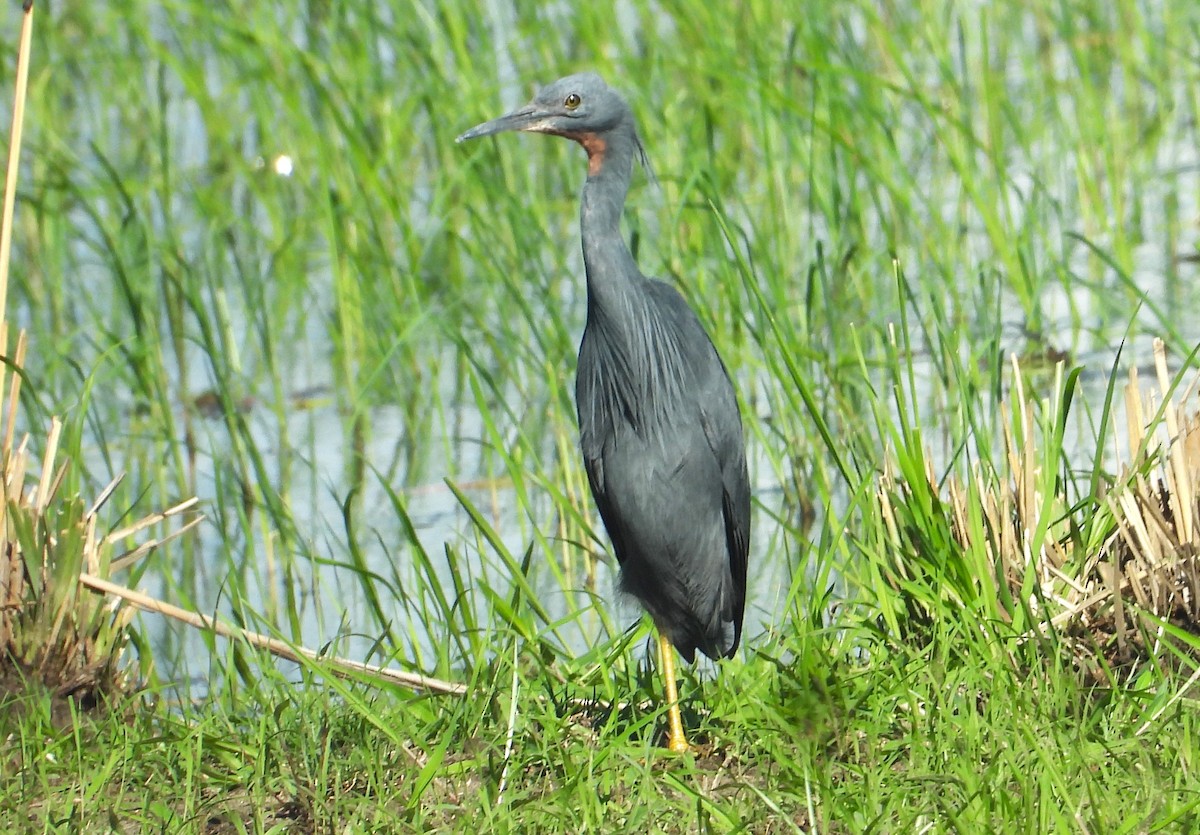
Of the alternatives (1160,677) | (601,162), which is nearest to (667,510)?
(601,162)

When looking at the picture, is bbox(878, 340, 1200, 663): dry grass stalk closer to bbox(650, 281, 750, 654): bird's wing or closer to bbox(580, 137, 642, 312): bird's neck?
bbox(650, 281, 750, 654): bird's wing

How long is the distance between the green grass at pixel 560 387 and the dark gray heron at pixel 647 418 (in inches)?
5.3

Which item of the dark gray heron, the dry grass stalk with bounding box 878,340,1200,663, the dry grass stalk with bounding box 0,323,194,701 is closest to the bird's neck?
the dark gray heron

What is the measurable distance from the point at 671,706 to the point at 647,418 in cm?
64

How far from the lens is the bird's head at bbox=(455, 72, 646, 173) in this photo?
11.6 ft

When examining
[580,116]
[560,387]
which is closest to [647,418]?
[580,116]

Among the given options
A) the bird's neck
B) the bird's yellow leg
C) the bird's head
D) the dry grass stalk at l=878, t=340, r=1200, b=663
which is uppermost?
the bird's head

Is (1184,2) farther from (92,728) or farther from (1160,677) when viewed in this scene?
(92,728)

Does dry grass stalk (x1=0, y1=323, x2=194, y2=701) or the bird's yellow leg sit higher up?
dry grass stalk (x1=0, y1=323, x2=194, y2=701)

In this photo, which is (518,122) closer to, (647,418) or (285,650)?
(647,418)

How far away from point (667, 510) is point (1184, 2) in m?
4.52

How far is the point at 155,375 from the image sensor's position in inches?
196

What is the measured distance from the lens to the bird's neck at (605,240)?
3.44 meters

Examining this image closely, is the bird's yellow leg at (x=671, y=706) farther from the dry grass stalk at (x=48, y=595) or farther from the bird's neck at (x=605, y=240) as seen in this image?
the dry grass stalk at (x=48, y=595)
